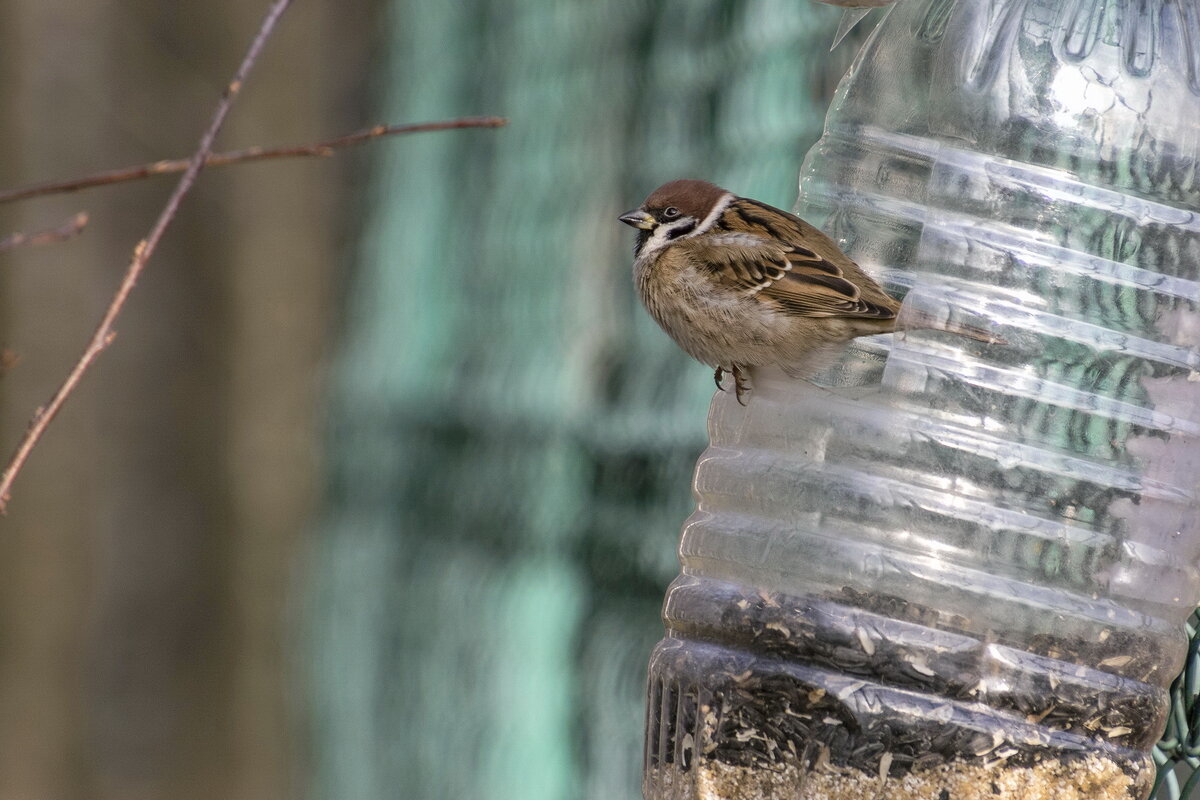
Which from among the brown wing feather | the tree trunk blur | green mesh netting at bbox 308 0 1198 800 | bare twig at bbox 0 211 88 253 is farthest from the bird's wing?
the tree trunk blur

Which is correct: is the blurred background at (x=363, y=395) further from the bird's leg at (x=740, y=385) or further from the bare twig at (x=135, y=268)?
the bare twig at (x=135, y=268)

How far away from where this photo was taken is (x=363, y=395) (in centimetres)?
504

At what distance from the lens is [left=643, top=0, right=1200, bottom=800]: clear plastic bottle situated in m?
1.90

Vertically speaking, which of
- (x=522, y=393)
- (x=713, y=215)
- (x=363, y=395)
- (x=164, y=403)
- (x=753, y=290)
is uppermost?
(x=713, y=215)

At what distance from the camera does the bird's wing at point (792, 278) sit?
2.22 metres

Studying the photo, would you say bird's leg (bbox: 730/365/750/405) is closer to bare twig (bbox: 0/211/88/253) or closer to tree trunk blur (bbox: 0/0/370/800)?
bare twig (bbox: 0/211/88/253)

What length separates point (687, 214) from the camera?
258cm

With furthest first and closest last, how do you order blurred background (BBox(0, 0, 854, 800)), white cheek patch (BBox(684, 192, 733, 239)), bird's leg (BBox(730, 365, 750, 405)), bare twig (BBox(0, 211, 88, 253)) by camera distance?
blurred background (BBox(0, 0, 854, 800))
white cheek patch (BBox(684, 192, 733, 239))
bird's leg (BBox(730, 365, 750, 405))
bare twig (BBox(0, 211, 88, 253))

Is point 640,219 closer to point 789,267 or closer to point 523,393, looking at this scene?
point 789,267

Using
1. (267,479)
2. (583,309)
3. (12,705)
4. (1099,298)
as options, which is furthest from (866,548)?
(12,705)

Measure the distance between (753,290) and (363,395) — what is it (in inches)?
111

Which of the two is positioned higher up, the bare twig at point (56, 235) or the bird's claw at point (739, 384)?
the bare twig at point (56, 235)

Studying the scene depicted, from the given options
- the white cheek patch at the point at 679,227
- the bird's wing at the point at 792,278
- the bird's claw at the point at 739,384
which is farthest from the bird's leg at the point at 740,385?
the white cheek patch at the point at 679,227

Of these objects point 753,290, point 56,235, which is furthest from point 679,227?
point 56,235
